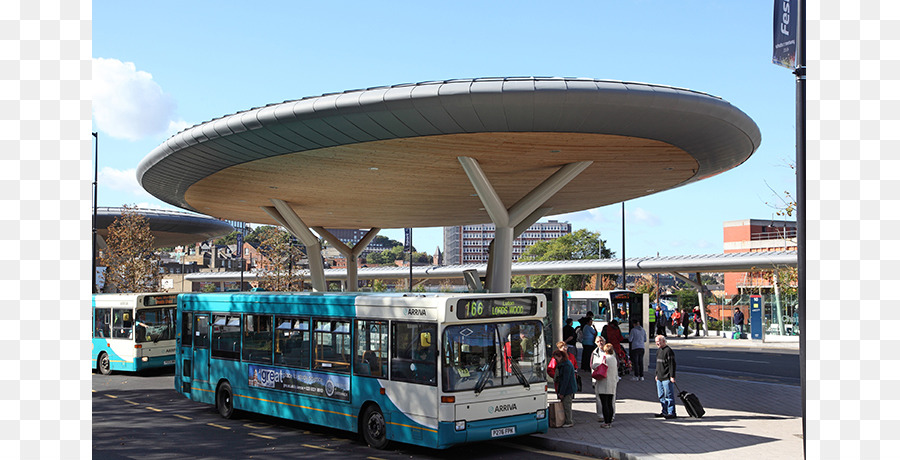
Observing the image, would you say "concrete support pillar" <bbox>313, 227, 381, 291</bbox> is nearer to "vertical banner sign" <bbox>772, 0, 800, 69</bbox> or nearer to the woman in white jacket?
the woman in white jacket

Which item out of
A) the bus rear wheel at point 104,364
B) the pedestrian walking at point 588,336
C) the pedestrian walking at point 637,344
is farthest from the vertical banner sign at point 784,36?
the bus rear wheel at point 104,364

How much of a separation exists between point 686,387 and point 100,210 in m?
45.0

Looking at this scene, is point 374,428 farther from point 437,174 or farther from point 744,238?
point 744,238

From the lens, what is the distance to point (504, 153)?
727 inches

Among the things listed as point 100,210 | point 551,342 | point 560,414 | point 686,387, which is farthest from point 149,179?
point 100,210

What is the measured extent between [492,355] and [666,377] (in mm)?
4284

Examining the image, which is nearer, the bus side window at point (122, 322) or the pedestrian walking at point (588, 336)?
the pedestrian walking at point (588, 336)

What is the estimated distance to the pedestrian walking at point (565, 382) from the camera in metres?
14.1

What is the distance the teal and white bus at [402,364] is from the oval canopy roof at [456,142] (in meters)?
3.59

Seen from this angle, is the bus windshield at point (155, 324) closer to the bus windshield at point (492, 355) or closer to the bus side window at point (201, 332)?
the bus side window at point (201, 332)

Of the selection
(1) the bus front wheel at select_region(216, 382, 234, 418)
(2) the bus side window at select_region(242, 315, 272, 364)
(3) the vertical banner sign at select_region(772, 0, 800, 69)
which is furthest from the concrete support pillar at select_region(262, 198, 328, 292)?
(3) the vertical banner sign at select_region(772, 0, 800, 69)

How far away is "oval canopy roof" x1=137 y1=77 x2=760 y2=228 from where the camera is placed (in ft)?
46.9

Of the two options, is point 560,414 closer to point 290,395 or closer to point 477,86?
point 290,395

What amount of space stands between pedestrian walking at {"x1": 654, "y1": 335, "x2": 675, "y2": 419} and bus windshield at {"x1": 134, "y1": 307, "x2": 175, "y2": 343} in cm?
1673
